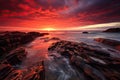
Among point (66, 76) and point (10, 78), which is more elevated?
point (10, 78)

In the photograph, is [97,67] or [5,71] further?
[97,67]

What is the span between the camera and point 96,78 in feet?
13.9

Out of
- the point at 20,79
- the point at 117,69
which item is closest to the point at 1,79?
the point at 20,79

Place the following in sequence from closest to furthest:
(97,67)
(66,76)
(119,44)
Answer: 1. (66,76)
2. (97,67)
3. (119,44)

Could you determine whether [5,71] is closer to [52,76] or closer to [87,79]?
[52,76]

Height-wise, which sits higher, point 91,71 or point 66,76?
point 91,71

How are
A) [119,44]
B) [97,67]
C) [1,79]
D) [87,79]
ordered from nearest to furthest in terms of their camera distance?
[1,79], [87,79], [97,67], [119,44]

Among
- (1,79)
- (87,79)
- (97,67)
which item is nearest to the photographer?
(1,79)

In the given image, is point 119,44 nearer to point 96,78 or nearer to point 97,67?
point 97,67

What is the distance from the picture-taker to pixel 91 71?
4.85 m

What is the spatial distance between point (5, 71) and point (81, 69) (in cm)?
528

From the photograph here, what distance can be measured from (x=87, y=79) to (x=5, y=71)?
5.30m

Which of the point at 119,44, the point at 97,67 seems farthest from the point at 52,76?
the point at 119,44

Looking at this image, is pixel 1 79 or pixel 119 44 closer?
pixel 1 79
